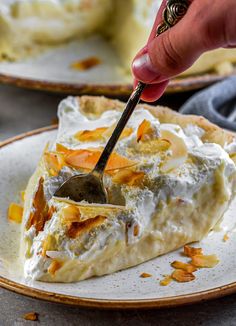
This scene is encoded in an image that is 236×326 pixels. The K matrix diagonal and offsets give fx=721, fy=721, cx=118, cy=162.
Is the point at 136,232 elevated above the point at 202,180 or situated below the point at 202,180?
below

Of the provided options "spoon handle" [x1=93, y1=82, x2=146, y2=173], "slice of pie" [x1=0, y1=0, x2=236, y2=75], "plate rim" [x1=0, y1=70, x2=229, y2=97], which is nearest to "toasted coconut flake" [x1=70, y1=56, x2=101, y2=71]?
"slice of pie" [x1=0, y1=0, x2=236, y2=75]

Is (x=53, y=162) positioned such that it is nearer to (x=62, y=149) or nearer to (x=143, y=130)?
(x=62, y=149)

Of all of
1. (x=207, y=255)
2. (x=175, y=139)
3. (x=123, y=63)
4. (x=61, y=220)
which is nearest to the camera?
(x=61, y=220)

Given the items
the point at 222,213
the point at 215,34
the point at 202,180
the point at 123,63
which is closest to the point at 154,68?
the point at 215,34

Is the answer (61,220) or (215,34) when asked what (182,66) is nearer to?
(215,34)

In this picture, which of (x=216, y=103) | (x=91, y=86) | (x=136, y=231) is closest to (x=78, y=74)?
(x=91, y=86)

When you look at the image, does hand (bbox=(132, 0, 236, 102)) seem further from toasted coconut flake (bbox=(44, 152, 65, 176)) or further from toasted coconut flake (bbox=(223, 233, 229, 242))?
toasted coconut flake (bbox=(223, 233, 229, 242))

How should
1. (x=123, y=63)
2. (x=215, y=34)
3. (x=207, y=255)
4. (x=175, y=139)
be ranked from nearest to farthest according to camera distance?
(x=215, y=34), (x=207, y=255), (x=175, y=139), (x=123, y=63)
